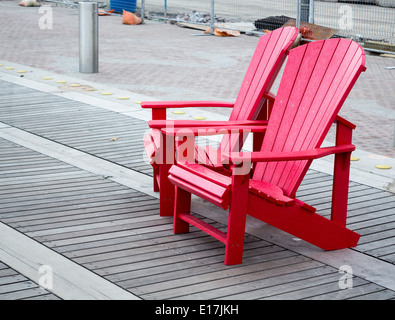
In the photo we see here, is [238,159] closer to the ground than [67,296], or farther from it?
farther from it

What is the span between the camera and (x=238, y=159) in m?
3.33

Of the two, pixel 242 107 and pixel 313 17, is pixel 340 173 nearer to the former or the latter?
pixel 242 107

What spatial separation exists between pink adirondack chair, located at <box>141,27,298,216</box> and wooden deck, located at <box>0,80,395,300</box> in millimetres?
230

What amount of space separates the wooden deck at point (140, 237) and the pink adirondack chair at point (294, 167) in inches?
5.6

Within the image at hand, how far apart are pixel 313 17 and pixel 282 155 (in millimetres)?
8803

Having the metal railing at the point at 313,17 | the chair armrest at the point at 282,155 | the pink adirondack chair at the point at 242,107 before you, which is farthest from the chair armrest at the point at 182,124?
the metal railing at the point at 313,17

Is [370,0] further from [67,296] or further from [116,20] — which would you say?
[67,296]

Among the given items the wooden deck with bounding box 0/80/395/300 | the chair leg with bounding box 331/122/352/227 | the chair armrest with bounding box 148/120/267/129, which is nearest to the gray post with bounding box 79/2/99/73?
the wooden deck with bounding box 0/80/395/300

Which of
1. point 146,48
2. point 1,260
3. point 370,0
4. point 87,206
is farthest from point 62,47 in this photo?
point 1,260

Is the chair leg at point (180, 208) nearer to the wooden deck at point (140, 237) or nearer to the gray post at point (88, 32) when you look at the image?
the wooden deck at point (140, 237)

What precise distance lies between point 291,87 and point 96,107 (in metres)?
3.41

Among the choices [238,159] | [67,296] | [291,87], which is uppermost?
[291,87]

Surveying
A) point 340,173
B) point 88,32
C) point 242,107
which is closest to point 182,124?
point 242,107

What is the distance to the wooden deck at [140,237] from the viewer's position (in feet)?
10.7
